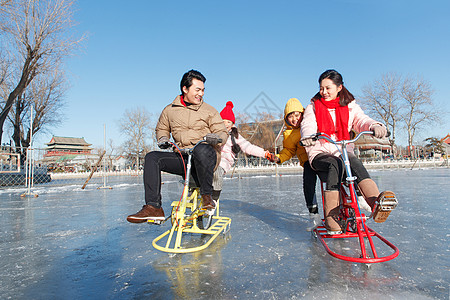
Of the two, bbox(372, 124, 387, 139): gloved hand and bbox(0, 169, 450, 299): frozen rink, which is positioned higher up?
bbox(372, 124, 387, 139): gloved hand

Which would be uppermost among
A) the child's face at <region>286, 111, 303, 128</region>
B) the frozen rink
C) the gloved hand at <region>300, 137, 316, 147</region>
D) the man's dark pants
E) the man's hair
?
the man's hair

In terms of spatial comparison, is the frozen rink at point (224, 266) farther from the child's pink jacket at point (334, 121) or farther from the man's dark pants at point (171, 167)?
the child's pink jacket at point (334, 121)

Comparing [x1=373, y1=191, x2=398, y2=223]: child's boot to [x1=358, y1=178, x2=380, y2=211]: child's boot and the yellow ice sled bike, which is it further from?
the yellow ice sled bike

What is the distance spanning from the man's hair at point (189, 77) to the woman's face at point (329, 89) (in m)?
1.14

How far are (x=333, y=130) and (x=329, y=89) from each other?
386 millimetres

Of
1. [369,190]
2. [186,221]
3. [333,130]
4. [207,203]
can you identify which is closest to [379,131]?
[333,130]

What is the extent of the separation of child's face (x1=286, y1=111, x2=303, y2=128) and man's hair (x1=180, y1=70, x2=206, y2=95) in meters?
1.01

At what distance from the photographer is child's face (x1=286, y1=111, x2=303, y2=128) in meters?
2.98

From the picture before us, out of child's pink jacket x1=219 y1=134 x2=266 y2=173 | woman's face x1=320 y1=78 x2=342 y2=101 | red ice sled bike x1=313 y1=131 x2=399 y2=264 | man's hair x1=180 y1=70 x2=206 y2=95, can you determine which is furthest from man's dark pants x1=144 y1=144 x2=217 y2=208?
woman's face x1=320 y1=78 x2=342 y2=101

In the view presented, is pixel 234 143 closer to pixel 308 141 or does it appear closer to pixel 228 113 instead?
pixel 228 113

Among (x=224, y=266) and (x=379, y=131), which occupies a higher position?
(x=379, y=131)

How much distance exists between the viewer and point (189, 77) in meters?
2.67

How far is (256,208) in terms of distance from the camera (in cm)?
451

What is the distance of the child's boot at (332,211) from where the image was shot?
7.33 ft
